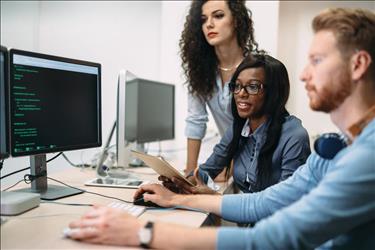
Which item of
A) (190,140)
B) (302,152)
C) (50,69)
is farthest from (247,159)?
(50,69)

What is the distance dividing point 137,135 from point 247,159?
726mm

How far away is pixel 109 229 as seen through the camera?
83 cm

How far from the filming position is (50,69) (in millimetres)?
1290

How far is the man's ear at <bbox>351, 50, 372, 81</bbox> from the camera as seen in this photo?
0.82 m

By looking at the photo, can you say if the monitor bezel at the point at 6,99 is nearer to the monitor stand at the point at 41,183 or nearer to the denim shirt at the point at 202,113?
the monitor stand at the point at 41,183

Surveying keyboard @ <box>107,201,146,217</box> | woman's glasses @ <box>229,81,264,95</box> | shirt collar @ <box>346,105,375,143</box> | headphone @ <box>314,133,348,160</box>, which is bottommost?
→ keyboard @ <box>107,201,146,217</box>

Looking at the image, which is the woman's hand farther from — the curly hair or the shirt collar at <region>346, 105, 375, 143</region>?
the curly hair

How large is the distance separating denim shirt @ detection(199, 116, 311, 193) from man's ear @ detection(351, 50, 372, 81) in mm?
598

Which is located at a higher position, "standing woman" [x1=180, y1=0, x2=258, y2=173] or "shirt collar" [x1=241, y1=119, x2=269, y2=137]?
"standing woman" [x1=180, y1=0, x2=258, y2=173]

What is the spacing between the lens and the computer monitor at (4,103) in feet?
3.53

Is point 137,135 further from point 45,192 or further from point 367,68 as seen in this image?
point 367,68

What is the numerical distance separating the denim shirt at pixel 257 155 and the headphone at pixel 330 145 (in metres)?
0.44

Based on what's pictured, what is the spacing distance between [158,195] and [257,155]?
0.49m

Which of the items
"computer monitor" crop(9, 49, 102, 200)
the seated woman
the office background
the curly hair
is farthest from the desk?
the office background
